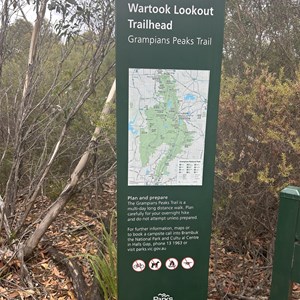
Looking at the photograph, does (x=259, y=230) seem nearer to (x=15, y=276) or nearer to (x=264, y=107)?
(x=264, y=107)

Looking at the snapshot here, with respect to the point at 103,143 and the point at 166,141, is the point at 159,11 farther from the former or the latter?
the point at 103,143

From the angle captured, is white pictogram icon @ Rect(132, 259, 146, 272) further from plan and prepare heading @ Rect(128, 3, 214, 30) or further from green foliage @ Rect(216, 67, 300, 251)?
plan and prepare heading @ Rect(128, 3, 214, 30)

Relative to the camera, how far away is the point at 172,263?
2518 mm

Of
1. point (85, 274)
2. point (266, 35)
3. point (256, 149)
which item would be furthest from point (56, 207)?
point (266, 35)

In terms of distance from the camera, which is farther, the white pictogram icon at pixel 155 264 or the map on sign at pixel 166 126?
the white pictogram icon at pixel 155 264

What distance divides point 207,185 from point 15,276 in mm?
2443

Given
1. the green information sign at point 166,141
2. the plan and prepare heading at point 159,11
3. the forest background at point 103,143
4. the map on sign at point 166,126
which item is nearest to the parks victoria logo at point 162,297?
the green information sign at point 166,141

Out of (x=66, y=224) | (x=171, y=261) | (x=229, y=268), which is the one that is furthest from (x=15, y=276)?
(x=229, y=268)

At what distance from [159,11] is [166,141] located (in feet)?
2.70

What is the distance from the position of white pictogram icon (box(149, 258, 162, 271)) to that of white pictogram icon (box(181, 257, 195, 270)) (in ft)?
0.56

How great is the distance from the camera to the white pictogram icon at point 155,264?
249 centimetres

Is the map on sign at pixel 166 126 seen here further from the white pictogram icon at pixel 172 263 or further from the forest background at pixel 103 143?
the forest background at pixel 103 143

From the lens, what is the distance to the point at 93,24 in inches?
163

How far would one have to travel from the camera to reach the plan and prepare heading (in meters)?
2.12
